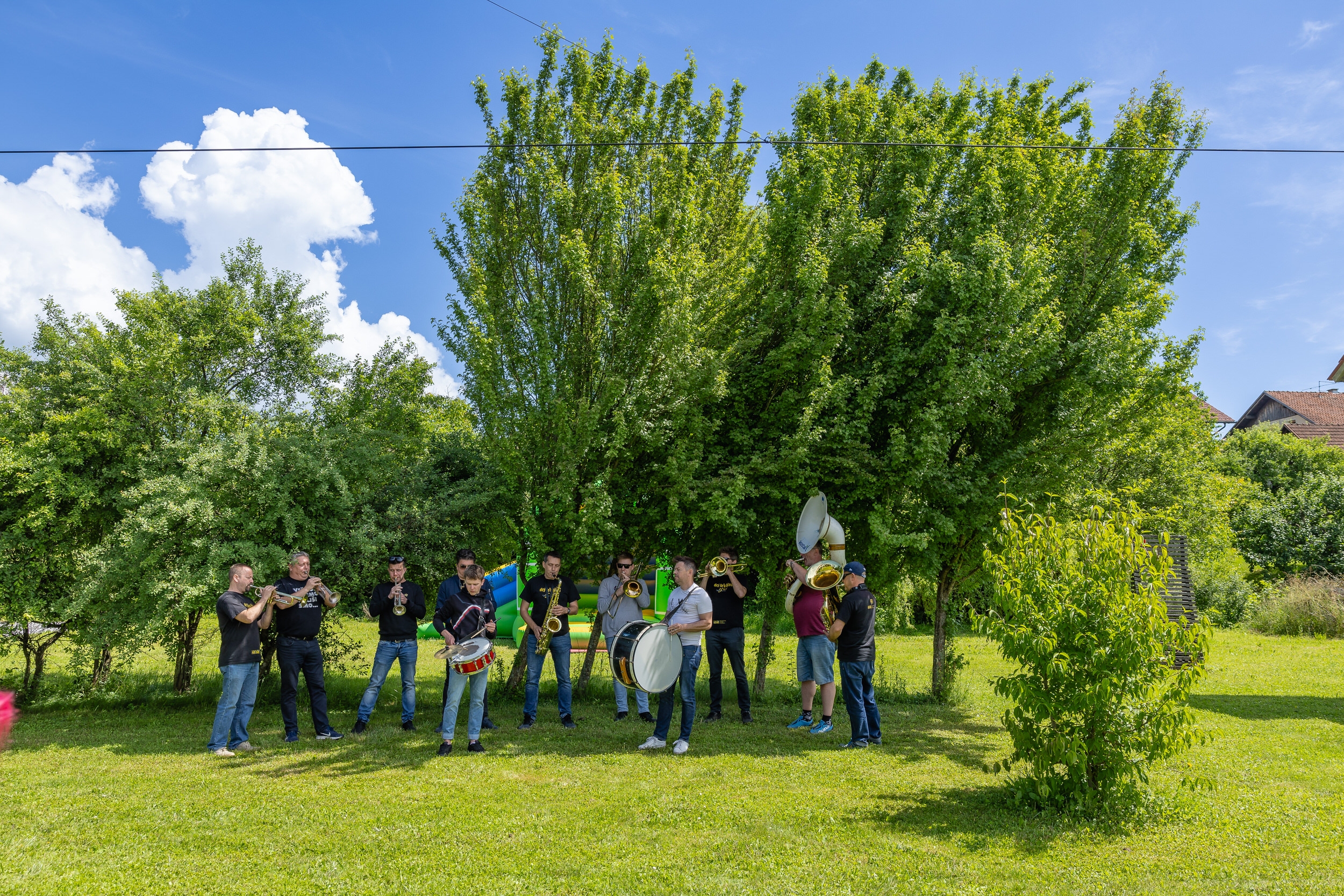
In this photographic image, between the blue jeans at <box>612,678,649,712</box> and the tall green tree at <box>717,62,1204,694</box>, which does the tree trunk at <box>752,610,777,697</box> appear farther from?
the blue jeans at <box>612,678,649,712</box>

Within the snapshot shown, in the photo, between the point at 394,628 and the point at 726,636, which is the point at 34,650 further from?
the point at 726,636

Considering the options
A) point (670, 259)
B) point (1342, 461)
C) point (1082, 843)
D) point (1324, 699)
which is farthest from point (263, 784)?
point (1342, 461)

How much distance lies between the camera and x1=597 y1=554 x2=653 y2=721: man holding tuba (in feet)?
31.3

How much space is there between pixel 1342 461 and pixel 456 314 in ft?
149

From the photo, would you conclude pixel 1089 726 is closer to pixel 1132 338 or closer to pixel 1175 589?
pixel 1132 338

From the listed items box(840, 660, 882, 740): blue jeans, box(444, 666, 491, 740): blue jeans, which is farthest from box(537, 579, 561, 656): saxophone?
box(840, 660, 882, 740): blue jeans

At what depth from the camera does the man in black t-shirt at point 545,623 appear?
886cm

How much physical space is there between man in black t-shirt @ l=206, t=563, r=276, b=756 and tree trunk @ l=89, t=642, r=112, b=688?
4219 millimetres

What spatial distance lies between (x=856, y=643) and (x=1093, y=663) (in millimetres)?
2813

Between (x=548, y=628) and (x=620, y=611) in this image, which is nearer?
(x=548, y=628)

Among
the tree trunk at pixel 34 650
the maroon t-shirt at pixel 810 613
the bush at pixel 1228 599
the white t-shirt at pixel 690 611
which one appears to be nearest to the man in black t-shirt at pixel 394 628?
the white t-shirt at pixel 690 611

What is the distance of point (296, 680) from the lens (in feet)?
27.8

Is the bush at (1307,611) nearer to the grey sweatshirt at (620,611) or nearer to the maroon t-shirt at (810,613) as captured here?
the maroon t-shirt at (810,613)

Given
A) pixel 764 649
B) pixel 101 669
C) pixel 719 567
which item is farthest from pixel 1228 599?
pixel 101 669
